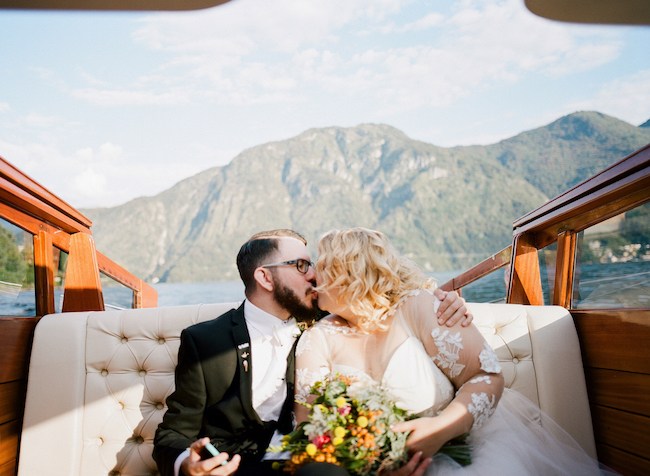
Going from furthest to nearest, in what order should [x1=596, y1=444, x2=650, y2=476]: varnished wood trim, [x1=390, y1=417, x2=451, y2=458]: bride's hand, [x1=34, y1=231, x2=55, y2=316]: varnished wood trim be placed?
[x1=34, y1=231, x2=55, y2=316]: varnished wood trim, [x1=596, y1=444, x2=650, y2=476]: varnished wood trim, [x1=390, y1=417, x2=451, y2=458]: bride's hand

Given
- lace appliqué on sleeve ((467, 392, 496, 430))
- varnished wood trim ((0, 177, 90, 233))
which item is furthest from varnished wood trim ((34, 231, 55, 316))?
lace appliqué on sleeve ((467, 392, 496, 430))

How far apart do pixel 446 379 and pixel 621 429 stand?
833mm

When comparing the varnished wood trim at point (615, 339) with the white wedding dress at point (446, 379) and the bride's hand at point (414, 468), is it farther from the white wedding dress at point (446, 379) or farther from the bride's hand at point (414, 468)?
the bride's hand at point (414, 468)

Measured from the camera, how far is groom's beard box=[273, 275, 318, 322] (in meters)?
2.08

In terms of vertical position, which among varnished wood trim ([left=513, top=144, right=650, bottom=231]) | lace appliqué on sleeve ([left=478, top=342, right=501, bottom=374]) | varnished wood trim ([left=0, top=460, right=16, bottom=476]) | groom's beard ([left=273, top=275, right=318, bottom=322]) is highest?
varnished wood trim ([left=513, top=144, right=650, bottom=231])

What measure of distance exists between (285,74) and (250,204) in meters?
39.2

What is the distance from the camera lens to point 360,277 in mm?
1836

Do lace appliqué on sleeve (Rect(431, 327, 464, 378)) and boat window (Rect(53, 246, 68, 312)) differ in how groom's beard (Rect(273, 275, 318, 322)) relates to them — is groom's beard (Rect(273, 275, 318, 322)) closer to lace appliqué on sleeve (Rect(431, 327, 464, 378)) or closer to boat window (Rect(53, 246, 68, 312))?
lace appliqué on sleeve (Rect(431, 327, 464, 378))

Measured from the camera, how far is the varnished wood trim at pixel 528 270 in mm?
2742

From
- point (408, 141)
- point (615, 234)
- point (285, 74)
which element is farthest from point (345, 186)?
point (615, 234)

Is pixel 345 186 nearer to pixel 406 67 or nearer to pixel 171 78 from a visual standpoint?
pixel 406 67

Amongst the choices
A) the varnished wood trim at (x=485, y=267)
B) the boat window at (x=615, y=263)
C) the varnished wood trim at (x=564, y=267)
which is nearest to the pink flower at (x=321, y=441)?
the boat window at (x=615, y=263)

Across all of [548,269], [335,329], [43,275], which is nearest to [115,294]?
[43,275]

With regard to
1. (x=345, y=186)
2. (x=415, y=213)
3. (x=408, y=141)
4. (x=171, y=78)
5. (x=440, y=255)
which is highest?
(x=171, y=78)
